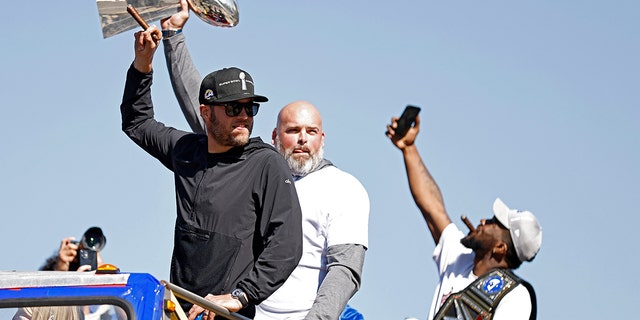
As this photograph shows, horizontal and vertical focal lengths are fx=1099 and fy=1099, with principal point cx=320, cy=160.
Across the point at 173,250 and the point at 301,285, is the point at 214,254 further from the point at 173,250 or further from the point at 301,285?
the point at 301,285

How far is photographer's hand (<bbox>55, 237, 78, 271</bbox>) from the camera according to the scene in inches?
273

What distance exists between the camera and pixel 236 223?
5109mm

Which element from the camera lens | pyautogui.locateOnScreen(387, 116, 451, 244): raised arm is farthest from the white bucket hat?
the camera lens

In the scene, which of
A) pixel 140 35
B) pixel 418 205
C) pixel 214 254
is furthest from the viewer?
pixel 418 205

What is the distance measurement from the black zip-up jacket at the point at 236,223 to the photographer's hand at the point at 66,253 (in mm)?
1816

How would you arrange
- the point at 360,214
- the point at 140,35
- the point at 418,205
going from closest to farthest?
1. the point at 140,35
2. the point at 360,214
3. the point at 418,205

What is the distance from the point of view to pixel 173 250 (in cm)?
530

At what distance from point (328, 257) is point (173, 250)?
0.97m

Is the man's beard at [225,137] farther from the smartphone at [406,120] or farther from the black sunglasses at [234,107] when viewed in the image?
the smartphone at [406,120]

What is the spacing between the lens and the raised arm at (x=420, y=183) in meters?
6.78

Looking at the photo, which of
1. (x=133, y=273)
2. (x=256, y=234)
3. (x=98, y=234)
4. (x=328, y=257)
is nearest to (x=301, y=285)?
(x=328, y=257)

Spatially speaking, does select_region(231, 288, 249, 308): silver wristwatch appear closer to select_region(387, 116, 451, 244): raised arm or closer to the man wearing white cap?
the man wearing white cap

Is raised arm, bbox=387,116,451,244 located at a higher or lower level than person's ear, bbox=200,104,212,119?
lower

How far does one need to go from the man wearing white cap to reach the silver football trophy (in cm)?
124
